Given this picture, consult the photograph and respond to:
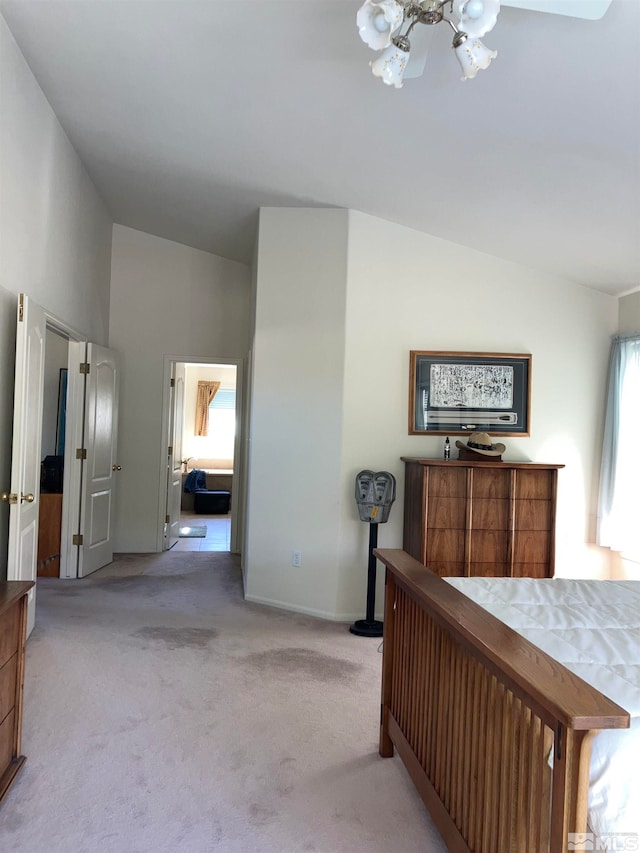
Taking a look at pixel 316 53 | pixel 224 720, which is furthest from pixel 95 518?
pixel 316 53

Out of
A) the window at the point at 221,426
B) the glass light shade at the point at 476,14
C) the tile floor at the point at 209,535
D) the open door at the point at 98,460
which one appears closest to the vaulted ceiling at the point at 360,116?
the glass light shade at the point at 476,14

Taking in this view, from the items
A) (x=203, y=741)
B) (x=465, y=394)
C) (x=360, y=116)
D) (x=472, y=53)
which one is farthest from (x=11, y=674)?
(x=465, y=394)

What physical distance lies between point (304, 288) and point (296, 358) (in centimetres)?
51

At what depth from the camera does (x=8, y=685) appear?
2.21m

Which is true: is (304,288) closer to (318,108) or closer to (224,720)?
(318,108)

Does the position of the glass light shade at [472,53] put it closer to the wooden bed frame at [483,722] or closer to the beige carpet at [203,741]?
the wooden bed frame at [483,722]

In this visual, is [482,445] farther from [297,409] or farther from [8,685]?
[8,685]

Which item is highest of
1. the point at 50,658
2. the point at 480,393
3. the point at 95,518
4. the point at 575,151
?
the point at 575,151

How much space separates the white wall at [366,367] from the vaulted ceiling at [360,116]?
0.22 metres

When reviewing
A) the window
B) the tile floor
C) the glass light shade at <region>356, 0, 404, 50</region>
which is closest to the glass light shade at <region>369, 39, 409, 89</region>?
the glass light shade at <region>356, 0, 404, 50</region>

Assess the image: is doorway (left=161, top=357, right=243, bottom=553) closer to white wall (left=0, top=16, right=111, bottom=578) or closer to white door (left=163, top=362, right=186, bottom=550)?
white door (left=163, top=362, right=186, bottom=550)

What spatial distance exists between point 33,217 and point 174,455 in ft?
10.9

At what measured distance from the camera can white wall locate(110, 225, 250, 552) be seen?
20.9ft

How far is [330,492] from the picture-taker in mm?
4504
